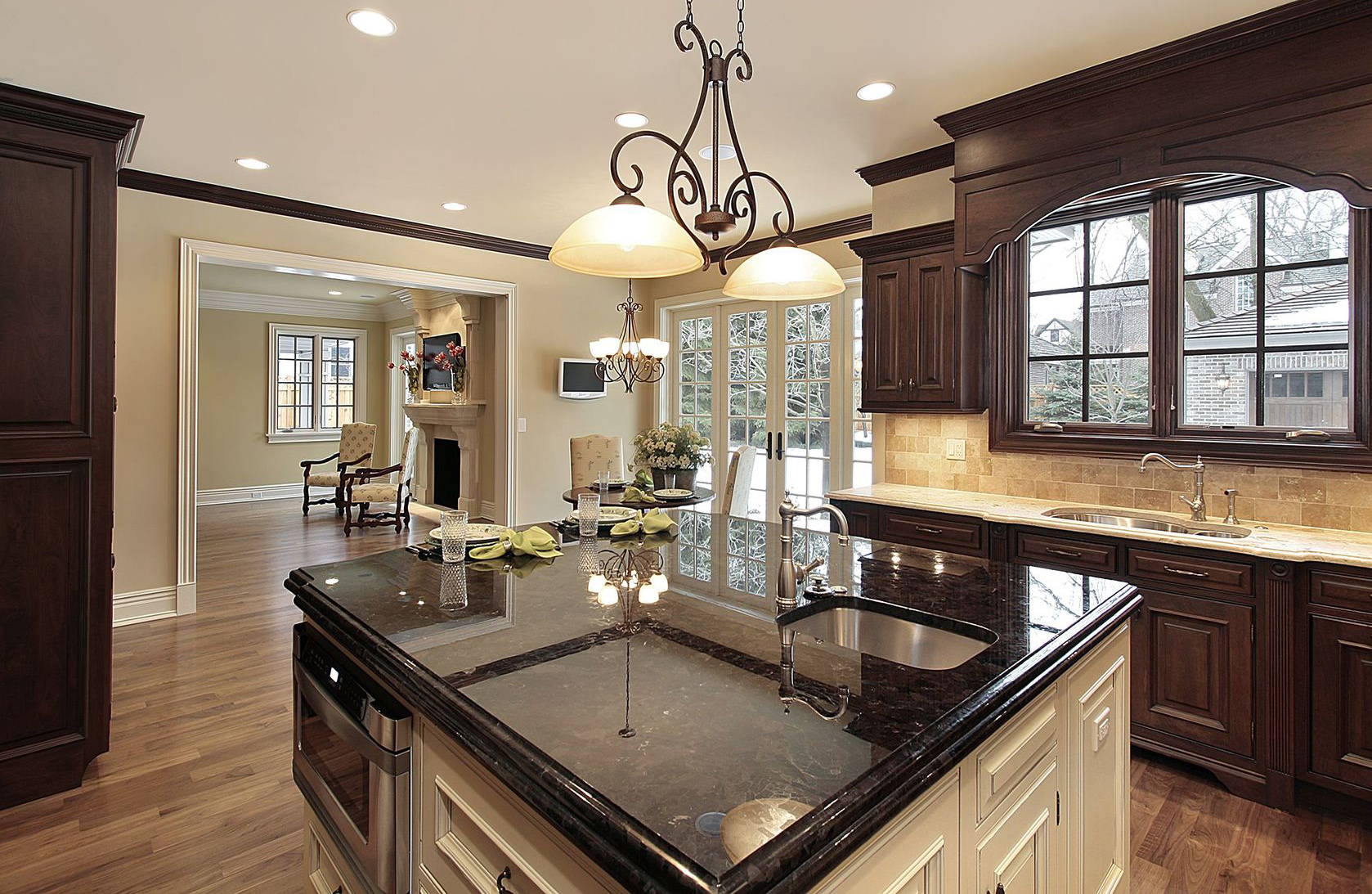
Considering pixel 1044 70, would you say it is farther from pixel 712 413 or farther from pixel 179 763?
pixel 179 763

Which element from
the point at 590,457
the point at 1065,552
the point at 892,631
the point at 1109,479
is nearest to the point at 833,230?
the point at 590,457

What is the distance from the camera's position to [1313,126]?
97.0 inches

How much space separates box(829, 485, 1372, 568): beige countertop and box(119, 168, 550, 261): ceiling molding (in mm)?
3722

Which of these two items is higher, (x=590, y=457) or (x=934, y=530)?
(x=590, y=457)

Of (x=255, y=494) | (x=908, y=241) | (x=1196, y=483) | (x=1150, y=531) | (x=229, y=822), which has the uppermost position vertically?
(x=908, y=241)

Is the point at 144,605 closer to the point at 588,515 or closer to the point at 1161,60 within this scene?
the point at 588,515

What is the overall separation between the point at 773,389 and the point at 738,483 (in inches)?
43.1

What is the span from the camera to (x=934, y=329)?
11.9 ft

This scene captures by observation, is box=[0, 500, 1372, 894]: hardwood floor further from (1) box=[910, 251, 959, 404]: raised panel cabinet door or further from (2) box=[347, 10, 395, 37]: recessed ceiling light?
(2) box=[347, 10, 395, 37]: recessed ceiling light

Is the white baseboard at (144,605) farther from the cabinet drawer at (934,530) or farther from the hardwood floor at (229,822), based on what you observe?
the cabinet drawer at (934,530)

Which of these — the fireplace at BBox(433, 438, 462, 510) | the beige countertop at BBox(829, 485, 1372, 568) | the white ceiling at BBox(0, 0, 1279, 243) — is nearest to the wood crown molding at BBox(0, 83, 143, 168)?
the white ceiling at BBox(0, 0, 1279, 243)

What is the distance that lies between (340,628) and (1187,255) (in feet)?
11.1

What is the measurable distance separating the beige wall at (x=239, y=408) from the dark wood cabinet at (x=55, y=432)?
7.29 m

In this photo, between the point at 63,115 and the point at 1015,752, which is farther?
the point at 63,115
